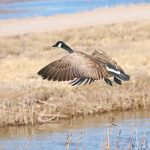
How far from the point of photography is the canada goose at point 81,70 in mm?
8875

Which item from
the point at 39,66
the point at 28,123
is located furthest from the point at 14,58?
the point at 28,123

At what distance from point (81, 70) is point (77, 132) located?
5370 mm

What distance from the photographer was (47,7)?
51.6 m

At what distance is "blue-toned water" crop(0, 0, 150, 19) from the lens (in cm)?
4509

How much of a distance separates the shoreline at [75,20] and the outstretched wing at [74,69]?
79.6 ft

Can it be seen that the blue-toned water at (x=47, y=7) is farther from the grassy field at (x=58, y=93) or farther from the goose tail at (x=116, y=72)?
the goose tail at (x=116, y=72)

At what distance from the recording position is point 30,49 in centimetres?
2597

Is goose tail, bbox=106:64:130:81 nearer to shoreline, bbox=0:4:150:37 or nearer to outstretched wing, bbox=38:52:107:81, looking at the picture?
outstretched wing, bbox=38:52:107:81

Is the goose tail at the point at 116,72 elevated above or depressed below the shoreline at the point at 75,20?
below

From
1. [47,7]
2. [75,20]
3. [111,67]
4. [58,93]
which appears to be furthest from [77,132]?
[47,7]

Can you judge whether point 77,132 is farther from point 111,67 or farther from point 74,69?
point 74,69

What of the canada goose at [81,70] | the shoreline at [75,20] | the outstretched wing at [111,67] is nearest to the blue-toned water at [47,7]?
the shoreline at [75,20]

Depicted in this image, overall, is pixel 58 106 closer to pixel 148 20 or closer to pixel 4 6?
pixel 148 20

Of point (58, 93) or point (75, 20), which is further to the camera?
point (75, 20)
